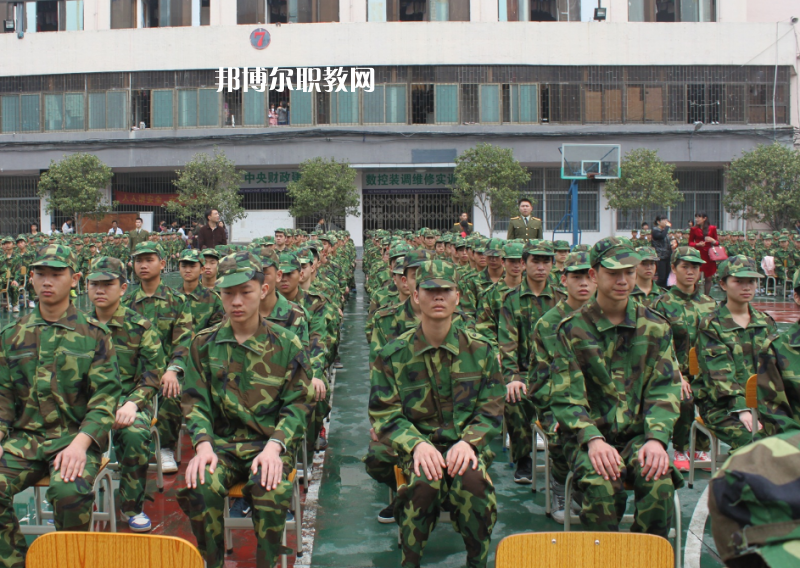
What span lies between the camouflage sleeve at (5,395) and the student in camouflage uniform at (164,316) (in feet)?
4.97

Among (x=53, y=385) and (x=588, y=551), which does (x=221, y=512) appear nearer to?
(x=53, y=385)

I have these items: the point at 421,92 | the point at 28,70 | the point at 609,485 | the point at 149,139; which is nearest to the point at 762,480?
the point at 609,485

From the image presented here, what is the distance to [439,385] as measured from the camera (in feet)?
12.1

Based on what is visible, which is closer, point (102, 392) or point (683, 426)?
point (102, 392)

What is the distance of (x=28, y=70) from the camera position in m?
29.6

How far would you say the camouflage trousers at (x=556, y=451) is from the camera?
4.01 meters

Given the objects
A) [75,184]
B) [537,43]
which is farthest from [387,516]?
[537,43]

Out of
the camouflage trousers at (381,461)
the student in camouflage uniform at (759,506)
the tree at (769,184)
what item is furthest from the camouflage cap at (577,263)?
the tree at (769,184)

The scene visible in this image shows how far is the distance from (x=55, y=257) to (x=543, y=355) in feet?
8.71

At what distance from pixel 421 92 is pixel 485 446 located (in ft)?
84.6

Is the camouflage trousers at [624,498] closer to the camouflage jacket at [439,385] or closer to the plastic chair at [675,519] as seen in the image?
the plastic chair at [675,519]

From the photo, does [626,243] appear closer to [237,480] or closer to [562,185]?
[237,480]

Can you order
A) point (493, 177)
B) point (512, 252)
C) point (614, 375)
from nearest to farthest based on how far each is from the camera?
point (614, 375) → point (512, 252) → point (493, 177)

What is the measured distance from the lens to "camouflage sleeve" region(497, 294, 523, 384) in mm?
5113
